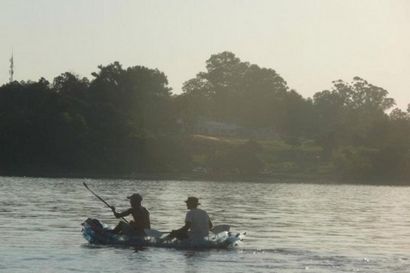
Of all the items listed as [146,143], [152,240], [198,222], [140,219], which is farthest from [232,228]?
[146,143]

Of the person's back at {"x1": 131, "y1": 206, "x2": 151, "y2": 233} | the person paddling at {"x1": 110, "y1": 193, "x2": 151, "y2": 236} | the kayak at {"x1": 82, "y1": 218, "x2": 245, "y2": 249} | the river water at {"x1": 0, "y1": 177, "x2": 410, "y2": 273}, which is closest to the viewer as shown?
the river water at {"x1": 0, "y1": 177, "x2": 410, "y2": 273}

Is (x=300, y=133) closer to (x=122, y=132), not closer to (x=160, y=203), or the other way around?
(x=122, y=132)

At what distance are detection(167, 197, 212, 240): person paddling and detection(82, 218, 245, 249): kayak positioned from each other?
0.17 metres

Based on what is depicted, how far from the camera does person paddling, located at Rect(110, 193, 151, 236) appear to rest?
3872cm

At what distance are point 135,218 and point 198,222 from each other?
235 cm

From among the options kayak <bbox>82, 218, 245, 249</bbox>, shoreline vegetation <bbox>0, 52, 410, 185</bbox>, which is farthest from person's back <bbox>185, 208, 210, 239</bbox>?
shoreline vegetation <bbox>0, 52, 410, 185</bbox>

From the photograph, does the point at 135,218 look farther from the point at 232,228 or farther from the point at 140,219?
the point at 232,228

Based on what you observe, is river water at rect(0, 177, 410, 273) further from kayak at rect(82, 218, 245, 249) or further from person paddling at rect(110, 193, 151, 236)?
person paddling at rect(110, 193, 151, 236)

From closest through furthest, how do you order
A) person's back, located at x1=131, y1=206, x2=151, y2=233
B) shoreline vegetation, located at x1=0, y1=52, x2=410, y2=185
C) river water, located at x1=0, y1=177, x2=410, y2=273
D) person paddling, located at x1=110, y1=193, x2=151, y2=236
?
river water, located at x1=0, y1=177, x2=410, y2=273
person paddling, located at x1=110, y1=193, x2=151, y2=236
person's back, located at x1=131, y1=206, x2=151, y2=233
shoreline vegetation, located at x1=0, y1=52, x2=410, y2=185

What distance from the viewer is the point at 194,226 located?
3831 cm

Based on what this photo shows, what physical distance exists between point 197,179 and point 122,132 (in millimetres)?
11182

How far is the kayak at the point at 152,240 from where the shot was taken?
38.2m

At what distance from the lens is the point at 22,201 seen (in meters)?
67.5

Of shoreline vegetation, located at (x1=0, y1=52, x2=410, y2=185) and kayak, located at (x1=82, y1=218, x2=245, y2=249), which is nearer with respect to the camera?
kayak, located at (x1=82, y1=218, x2=245, y2=249)
